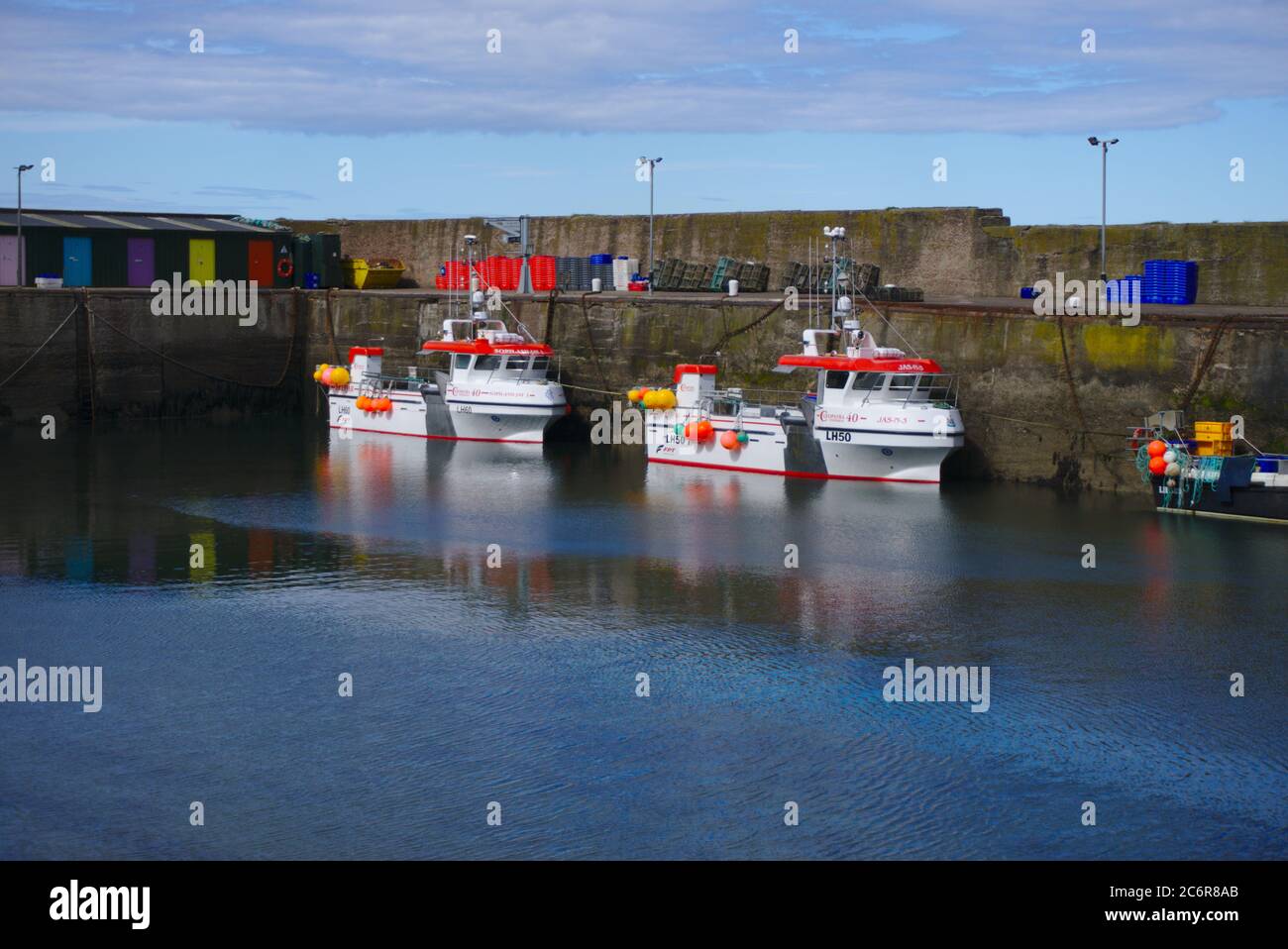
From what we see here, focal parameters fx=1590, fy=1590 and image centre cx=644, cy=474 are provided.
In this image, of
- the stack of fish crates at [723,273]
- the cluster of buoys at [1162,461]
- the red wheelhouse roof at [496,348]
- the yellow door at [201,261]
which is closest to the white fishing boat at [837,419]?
the cluster of buoys at [1162,461]

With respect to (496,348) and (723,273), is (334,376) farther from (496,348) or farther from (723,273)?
(723,273)

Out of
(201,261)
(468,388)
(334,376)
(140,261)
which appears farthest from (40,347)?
(468,388)

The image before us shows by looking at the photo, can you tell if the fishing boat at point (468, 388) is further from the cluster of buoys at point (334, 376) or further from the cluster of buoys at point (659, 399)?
the cluster of buoys at point (659, 399)

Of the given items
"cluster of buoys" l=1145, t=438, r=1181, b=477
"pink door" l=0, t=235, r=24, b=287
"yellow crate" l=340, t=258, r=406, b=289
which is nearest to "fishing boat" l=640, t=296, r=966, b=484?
"cluster of buoys" l=1145, t=438, r=1181, b=477

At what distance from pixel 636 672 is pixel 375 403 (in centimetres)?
2167

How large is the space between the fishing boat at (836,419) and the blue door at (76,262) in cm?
1864

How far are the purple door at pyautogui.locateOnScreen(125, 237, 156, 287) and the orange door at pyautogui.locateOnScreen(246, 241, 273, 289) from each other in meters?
2.58

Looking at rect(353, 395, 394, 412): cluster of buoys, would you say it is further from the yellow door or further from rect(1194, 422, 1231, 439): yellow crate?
rect(1194, 422, 1231, 439): yellow crate

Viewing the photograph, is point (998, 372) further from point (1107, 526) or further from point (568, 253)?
point (568, 253)

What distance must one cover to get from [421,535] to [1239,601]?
11.5 m

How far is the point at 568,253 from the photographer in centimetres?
4306

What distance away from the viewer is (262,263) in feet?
145

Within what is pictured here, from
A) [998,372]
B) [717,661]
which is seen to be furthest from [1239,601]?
[998,372]

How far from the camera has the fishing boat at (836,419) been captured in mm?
27703
